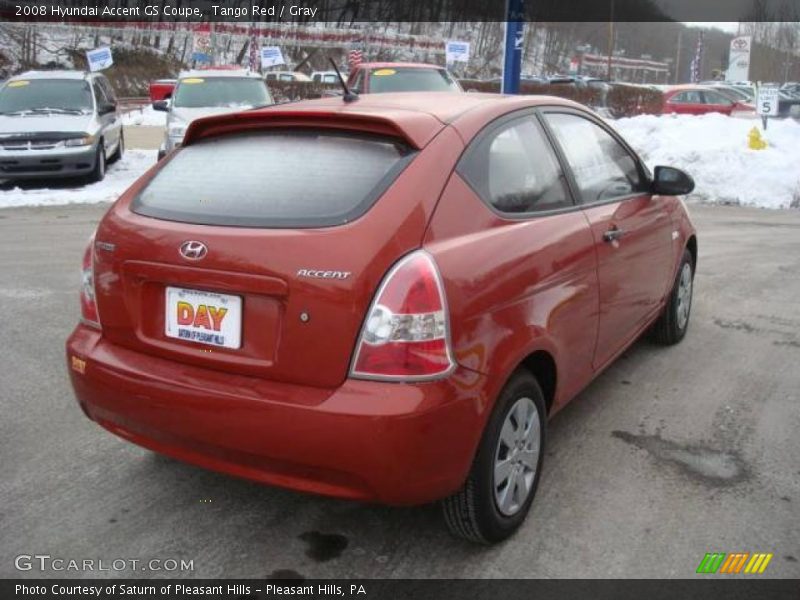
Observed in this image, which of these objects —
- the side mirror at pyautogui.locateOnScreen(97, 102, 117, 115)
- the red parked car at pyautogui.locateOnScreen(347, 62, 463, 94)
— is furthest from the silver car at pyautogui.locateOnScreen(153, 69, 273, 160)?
the red parked car at pyautogui.locateOnScreen(347, 62, 463, 94)

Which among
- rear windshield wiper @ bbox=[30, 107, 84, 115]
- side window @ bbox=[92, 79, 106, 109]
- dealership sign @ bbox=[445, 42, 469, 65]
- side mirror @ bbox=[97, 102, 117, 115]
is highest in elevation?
dealership sign @ bbox=[445, 42, 469, 65]

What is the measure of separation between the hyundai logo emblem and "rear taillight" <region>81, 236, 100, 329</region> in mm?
559

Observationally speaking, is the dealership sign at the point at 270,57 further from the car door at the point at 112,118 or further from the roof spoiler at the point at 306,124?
the roof spoiler at the point at 306,124

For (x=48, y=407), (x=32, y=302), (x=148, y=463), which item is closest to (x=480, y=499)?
(x=148, y=463)

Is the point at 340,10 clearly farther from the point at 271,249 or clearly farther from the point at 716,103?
the point at 271,249

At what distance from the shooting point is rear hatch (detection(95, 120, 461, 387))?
8.27 ft

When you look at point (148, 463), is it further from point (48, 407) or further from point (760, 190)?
point (760, 190)

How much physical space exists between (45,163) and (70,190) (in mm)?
559

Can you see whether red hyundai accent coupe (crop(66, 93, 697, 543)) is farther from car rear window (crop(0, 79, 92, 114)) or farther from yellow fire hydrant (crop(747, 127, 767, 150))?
yellow fire hydrant (crop(747, 127, 767, 150))

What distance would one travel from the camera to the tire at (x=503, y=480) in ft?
9.04

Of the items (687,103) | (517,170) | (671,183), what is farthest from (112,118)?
(687,103)

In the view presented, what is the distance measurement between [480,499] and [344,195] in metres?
1.18

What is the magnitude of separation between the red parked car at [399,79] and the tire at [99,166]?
444 cm

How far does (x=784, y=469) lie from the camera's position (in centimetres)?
357
